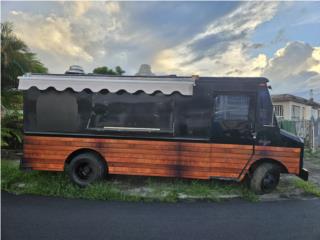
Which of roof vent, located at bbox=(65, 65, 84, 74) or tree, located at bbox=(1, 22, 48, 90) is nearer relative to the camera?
roof vent, located at bbox=(65, 65, 84, 74)

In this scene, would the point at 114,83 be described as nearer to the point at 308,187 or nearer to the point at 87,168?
the point at 87,168

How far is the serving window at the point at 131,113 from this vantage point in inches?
268

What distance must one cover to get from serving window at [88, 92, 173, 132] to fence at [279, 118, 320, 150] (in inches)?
330

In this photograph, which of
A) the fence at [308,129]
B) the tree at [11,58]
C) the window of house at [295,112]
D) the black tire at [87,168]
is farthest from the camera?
the window of house at [295,112]

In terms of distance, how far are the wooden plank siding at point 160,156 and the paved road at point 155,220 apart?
90 centimetres

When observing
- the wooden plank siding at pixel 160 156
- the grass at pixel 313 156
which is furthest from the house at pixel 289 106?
the wooden plank siding at pixel 160 156

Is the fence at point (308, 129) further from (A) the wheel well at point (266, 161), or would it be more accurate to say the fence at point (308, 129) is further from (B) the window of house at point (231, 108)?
(B) the window of house at point (231, 108)

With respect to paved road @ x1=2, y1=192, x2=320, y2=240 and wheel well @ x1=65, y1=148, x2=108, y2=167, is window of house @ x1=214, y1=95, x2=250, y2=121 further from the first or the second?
wheel well @ x1=65, y1=148, x2=108, y2=167

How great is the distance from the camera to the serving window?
6.80m

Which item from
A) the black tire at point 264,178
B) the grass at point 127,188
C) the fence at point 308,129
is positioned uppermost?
the fence at point 308,129

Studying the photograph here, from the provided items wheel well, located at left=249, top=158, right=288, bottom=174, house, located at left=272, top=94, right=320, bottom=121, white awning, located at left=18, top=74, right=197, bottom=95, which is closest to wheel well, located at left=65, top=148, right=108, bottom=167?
white awning, located at left=18, top=74, right=197, bottom=95

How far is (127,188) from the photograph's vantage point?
271 inches

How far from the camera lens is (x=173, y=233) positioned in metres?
4.48

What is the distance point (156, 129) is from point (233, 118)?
1639 millimetres
